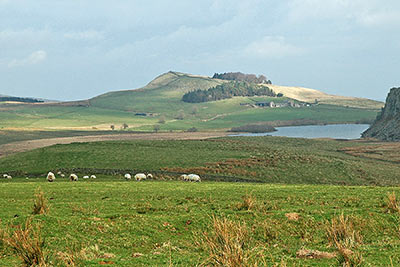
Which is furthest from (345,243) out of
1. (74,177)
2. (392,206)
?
(74,177)

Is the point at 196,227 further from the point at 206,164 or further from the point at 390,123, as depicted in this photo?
the point at 390,123

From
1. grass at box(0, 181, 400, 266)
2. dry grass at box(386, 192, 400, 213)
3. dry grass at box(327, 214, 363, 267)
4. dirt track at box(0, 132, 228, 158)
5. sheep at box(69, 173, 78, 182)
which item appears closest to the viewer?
dry grass at box(327, 214, 363, 267)

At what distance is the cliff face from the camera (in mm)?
124931

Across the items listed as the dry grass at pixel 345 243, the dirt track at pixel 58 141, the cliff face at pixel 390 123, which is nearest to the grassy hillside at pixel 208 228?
the dry grass at pixel 345 243

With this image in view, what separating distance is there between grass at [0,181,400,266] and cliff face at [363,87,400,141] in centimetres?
10359

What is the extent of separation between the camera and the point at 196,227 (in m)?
20.0

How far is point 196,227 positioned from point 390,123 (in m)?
126

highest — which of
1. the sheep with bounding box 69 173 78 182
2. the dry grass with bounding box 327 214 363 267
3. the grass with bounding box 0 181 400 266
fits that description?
the dry grass with bounding box 327 214 363 267

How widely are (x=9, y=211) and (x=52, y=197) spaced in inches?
263

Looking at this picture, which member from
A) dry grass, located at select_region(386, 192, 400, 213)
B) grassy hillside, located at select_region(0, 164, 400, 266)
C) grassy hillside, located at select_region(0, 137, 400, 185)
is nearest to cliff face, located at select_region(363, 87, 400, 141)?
grassy hillside, located at select_region(0, 137, 400, 185)

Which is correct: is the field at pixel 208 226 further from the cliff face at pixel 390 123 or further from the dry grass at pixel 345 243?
the cliff face at pixel 390 123

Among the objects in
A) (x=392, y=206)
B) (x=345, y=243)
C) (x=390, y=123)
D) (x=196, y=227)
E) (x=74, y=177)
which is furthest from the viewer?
(x=390, y=123)

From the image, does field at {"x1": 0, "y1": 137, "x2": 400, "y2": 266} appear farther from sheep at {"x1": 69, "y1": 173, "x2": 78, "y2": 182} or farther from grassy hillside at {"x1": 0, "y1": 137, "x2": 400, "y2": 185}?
grassy hillside at {"x1": 0, "y1": 137, "x2": 400, "y2": 185}

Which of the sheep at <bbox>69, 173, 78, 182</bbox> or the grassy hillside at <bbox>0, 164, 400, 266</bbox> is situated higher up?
the grassy hillside at <bbox>0, 164, 400, 266</bbox>
